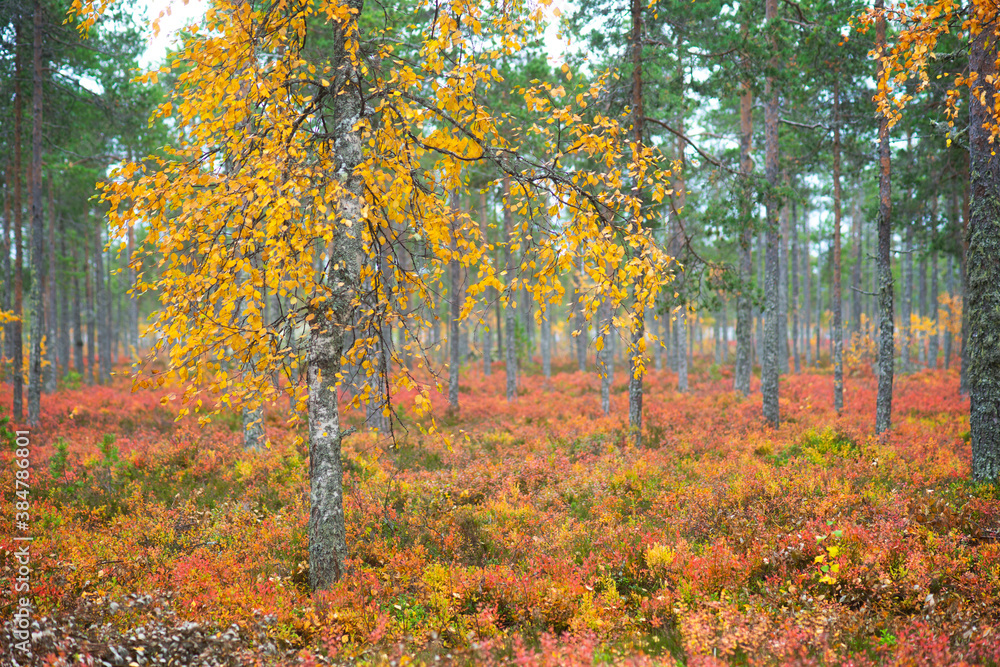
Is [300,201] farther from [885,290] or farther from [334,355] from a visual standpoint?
[885,290]

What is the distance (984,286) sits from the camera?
766 cm

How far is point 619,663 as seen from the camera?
4.37 metres

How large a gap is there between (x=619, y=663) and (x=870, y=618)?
8.72 feet

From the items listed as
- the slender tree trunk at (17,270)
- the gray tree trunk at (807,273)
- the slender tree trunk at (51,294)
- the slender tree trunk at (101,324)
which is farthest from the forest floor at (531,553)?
the gray tree trunk at (807,273)

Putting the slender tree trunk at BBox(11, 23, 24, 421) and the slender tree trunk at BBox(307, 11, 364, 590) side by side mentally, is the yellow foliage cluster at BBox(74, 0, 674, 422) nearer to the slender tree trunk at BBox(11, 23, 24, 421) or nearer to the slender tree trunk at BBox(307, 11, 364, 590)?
the slender tree trunk at BBox(307, 11, 364, 590)

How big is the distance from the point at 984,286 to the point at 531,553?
7495mm

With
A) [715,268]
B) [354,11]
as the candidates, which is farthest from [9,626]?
[715,268]

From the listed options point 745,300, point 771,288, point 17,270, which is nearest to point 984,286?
point 771,288

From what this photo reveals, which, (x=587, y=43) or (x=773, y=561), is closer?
(x=773, y=561)

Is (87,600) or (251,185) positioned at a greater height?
(251,185)

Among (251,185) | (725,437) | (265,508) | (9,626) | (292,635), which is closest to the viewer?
(251,185)

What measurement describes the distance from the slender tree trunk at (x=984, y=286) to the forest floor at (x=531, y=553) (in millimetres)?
773

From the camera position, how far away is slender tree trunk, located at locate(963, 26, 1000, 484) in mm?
7590

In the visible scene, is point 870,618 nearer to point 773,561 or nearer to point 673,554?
point 773,561
